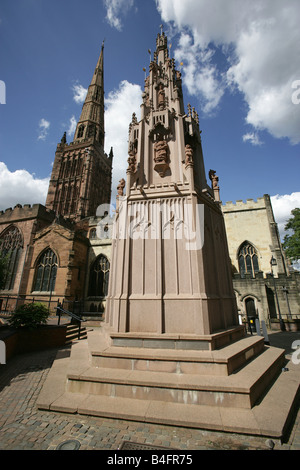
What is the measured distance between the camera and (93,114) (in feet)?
170

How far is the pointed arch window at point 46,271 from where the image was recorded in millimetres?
20445

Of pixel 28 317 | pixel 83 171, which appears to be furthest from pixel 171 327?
pixel 83 171

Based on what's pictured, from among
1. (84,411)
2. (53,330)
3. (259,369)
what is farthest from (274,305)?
(84,411)

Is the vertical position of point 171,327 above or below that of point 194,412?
above

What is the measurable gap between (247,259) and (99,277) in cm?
1625

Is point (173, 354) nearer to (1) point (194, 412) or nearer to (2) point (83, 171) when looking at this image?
(1) point (194, 412)

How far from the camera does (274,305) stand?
699 inches

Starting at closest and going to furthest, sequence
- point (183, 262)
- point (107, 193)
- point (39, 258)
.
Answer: point (183, 262), point (39, 258), point (107, 193)

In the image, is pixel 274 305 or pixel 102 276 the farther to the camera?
pixel 102 276

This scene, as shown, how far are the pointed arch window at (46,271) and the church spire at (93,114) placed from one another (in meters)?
33.9

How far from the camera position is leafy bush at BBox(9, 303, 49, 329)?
8.82 meters

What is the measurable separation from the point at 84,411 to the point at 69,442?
0.66 metres

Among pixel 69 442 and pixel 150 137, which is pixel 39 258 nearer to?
pixel 150 137
